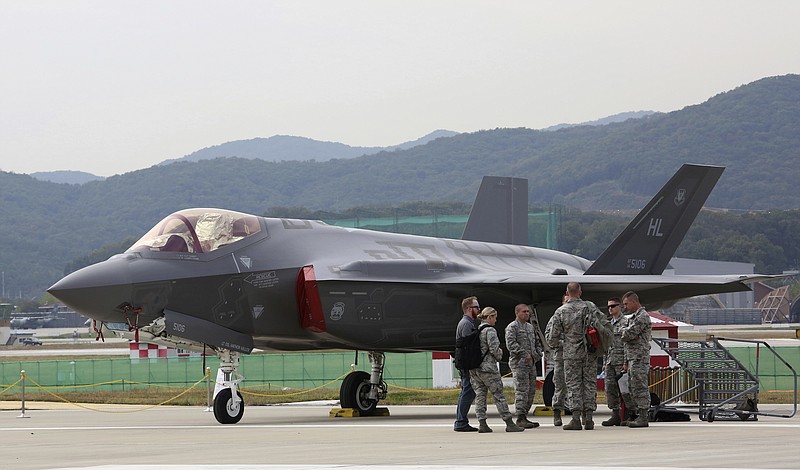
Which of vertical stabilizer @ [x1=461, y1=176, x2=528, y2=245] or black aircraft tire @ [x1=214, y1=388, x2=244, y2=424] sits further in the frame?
vertical stabilizer @ [x1=461, y1=176, x2=528, y2=245]

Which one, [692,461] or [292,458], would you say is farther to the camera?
[292,458]

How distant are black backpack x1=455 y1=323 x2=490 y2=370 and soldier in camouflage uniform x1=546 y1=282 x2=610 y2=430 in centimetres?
93

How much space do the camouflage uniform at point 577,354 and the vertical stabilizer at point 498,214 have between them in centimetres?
1047

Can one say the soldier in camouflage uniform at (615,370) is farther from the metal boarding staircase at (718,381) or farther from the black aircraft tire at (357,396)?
the black aircraft tire at (357,396)

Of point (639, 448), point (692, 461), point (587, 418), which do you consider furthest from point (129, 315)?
point (692, 461)

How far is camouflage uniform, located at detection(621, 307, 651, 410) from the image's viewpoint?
1421cm

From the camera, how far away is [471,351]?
1373 cm

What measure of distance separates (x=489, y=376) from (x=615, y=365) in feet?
6.11

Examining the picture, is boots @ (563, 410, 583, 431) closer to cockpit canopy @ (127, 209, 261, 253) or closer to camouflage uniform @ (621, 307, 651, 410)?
camouflage uniform @ (621, 307, 651, 410)

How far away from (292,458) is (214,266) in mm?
6905

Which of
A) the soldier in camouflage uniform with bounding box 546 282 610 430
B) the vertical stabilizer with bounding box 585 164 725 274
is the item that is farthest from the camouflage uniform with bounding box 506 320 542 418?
the vertical stabilizer with bounding box 585 164 725 274

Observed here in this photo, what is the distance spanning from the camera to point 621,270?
2067 cm

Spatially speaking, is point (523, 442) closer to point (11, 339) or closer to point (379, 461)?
point (379, 461)

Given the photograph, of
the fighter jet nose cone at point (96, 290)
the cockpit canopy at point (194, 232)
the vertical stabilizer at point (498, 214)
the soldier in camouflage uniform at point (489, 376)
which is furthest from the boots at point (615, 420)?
the vertical stabilizer at point (498, 214)
